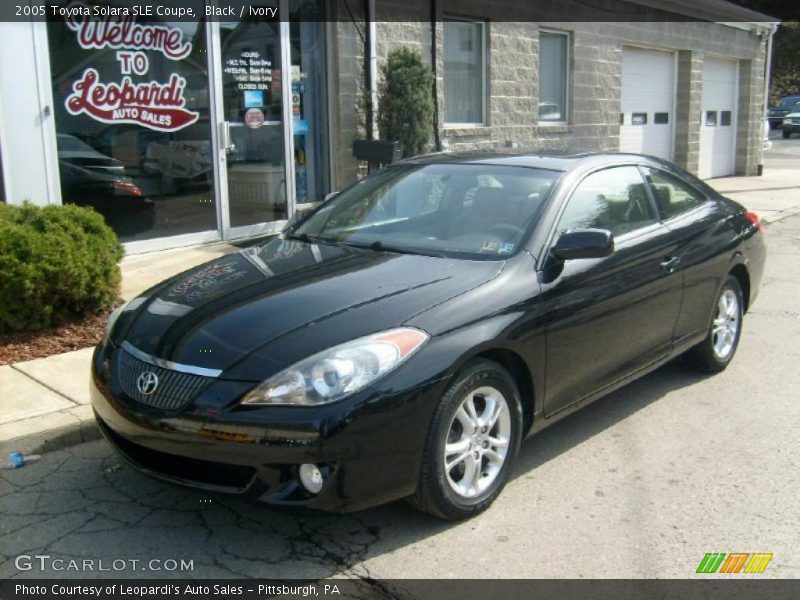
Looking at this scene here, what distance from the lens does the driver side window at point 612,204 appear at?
4.43m

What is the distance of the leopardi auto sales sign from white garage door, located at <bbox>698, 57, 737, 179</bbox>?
14.0 meters

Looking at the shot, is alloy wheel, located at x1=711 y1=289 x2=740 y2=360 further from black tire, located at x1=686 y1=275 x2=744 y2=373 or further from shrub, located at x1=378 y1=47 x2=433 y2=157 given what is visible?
shrub, located at x1=378 y1=47 x2=433 y2=157

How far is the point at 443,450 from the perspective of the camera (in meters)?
3.42

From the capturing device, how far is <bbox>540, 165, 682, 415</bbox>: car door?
4.07 meters

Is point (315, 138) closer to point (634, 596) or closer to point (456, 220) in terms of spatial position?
point (456, 220)

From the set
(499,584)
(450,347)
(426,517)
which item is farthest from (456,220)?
(499,584)

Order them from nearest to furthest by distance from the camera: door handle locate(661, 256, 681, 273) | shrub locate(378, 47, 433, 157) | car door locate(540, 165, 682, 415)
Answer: car door locate(540, 165, 682, 415)
door handle locate(661, 256, 681, 273)
shrub locate(378, 47, 433, 157)

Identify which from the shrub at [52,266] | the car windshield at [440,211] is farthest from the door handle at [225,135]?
the car windshield at [440,211]

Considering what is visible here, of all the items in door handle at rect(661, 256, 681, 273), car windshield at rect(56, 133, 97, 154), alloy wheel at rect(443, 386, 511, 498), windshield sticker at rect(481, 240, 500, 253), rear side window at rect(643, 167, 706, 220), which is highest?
car windshield at rect(56, 133, 97, 154)

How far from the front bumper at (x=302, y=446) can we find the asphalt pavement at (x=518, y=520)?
11 cm

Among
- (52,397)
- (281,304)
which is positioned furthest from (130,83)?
(281,304)

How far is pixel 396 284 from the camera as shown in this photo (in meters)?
3.75

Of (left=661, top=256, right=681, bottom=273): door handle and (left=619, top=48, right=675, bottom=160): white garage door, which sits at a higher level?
(left=619, top=48, right=675, bottom=160): white garage door

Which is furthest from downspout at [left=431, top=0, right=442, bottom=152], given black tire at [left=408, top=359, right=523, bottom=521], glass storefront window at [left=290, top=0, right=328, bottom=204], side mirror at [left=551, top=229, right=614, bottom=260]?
black tire at [left=408, top=359, right=523, bottom=521]
